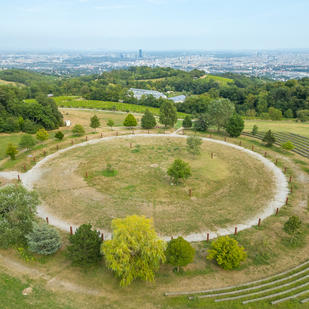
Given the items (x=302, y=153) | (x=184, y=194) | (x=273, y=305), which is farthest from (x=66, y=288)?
(x=302, y=153)

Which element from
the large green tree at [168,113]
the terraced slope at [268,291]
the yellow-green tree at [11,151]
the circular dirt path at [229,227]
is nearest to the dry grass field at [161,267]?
the terraced slope at [268,291]

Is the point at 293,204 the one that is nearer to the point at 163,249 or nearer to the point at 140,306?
the point at 163,249

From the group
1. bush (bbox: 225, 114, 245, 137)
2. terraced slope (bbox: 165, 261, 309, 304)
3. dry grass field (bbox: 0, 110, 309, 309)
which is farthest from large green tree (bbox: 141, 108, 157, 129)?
terraced slope (bbox: 165, 261, 309, 304)

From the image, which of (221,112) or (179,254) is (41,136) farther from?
(179,254)

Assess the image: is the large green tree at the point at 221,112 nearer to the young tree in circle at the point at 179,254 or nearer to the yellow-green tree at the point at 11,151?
the yellow-green tree at the point at 11,151

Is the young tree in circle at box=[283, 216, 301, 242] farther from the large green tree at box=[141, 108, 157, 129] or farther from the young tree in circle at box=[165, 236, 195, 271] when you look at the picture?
the large green tree at box=[141, 108, 157, 129]

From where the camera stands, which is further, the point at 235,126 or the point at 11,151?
the point at 235,126

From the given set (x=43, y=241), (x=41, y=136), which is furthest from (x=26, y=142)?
(x=43, y=241)
